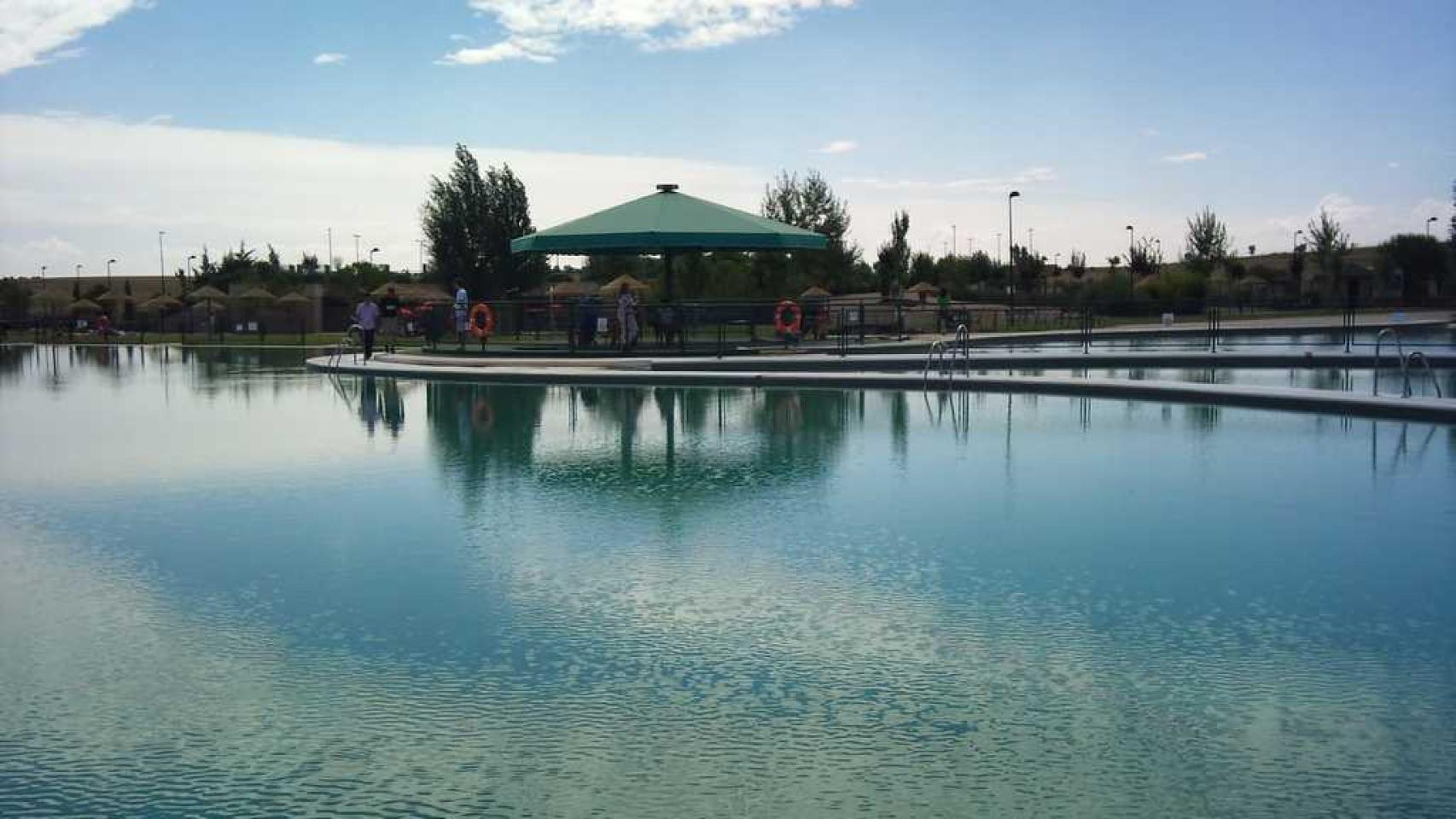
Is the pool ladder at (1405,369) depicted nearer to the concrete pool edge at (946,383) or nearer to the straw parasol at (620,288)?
the concrete pool edge at (946,383)

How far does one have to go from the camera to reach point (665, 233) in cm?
3375

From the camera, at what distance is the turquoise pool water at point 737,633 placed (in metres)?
5.41

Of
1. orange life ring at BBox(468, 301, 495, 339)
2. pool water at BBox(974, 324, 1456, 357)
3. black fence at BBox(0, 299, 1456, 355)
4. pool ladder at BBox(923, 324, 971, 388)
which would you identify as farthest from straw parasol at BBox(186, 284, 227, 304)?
pool ladder at BBox(923, 324, 971, 388)

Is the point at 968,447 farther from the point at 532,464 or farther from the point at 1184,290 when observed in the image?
the point at 1184,290

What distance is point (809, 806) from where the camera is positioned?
5.14m

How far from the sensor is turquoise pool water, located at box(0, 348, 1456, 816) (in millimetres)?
5410

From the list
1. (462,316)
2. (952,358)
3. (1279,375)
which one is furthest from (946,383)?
(462,316)

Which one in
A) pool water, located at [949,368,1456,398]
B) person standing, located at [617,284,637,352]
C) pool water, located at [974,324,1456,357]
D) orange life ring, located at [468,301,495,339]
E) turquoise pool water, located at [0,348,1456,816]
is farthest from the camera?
pool water, located at [974,324,1456,357]

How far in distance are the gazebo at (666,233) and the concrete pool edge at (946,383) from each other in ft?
15.3

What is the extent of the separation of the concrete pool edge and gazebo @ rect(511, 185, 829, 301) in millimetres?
4654

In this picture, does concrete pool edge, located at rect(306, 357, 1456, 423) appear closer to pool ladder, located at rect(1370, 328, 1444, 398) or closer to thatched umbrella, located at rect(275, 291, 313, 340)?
pool ladder, located at rect(1370, 328, 1444, 398)

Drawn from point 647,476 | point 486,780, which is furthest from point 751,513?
point 486,780

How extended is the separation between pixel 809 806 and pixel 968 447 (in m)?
11.0

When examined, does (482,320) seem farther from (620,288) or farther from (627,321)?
(620,288)
